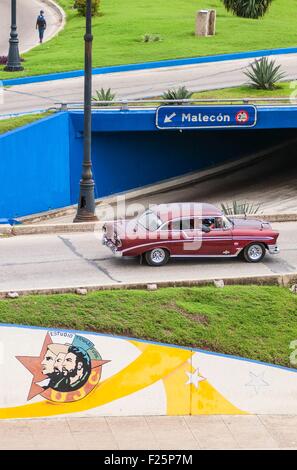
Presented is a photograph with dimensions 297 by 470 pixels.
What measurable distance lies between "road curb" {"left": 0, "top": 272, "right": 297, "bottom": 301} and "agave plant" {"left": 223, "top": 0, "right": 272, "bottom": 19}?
38.2 m

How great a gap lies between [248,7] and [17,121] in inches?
1168

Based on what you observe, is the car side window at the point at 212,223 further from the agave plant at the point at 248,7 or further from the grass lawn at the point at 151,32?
the agave plant at the point at 248,7

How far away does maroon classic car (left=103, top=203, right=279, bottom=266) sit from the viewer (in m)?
25.3

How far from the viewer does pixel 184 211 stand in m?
25.9

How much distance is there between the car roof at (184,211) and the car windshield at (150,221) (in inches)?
4.3

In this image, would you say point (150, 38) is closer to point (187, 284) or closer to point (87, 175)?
point (87, 175)

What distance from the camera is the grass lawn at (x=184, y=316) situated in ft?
73.3

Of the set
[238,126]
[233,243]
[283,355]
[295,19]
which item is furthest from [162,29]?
[283,355]

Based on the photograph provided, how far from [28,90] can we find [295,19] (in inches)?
1040

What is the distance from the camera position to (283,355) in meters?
23.0

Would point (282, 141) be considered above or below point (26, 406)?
above

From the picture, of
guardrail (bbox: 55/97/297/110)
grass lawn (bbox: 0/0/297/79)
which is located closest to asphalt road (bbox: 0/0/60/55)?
grass lawn (bbox: 0/0/297/79)

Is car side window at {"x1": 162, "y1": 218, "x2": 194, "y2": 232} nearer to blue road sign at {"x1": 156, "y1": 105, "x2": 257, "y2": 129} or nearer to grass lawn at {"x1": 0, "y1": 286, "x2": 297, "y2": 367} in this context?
grass lawn at {"x1": 0, "y1": 286, "x2": 297, "y2": 367}
